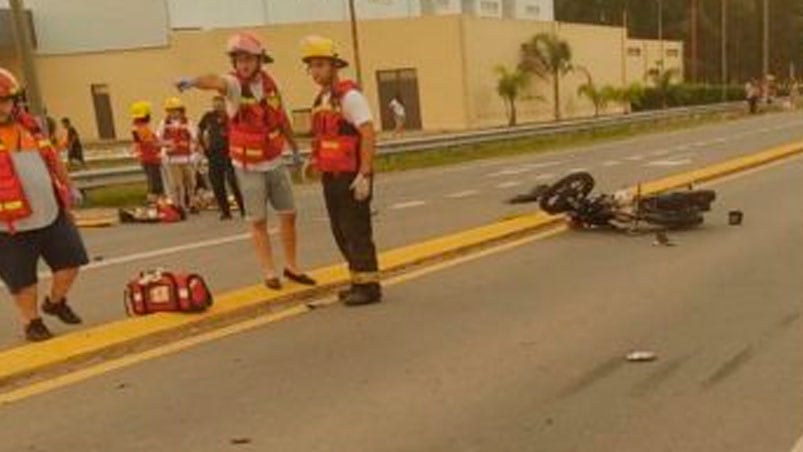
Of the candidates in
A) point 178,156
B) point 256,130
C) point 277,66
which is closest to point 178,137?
point 178,156

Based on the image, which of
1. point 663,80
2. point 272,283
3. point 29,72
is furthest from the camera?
point 663,80

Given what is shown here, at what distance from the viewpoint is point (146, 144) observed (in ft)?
64.7

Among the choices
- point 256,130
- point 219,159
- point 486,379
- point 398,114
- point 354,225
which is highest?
point 256,130

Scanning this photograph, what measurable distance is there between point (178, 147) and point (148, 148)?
131 centimetres

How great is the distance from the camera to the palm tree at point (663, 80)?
69.9 meters

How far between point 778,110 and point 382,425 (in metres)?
58.6

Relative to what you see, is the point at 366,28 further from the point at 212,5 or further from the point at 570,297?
the point at 570,297

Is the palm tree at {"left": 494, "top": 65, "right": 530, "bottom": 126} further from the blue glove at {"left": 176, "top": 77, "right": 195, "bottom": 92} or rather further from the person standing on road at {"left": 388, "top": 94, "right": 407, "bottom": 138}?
the blue glove at {"left": 176, "top": 77, "right": 195, "bottom": 92}

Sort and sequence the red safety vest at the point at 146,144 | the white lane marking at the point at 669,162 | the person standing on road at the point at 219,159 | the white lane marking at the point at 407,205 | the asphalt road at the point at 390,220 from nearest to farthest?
the asphalt road at the point at 390,220, the white lane marking at the point at 407,205, the person standing on road at the point at 219,159, the red safety vest at the point at 146,144, the white lane marking at the point at 669,162

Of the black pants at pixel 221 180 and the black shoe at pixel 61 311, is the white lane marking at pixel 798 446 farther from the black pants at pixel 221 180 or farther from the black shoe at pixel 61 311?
the black pants at pixel 221 180

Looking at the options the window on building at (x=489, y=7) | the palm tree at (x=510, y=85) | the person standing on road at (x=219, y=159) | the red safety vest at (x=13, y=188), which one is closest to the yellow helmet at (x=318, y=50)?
the red safety vest at (x=13, y=188)

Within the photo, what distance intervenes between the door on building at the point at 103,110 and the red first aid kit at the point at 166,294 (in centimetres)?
4745

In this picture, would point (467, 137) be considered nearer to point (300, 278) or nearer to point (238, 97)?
point (300, 278)

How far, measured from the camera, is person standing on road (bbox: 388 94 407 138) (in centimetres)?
4681
